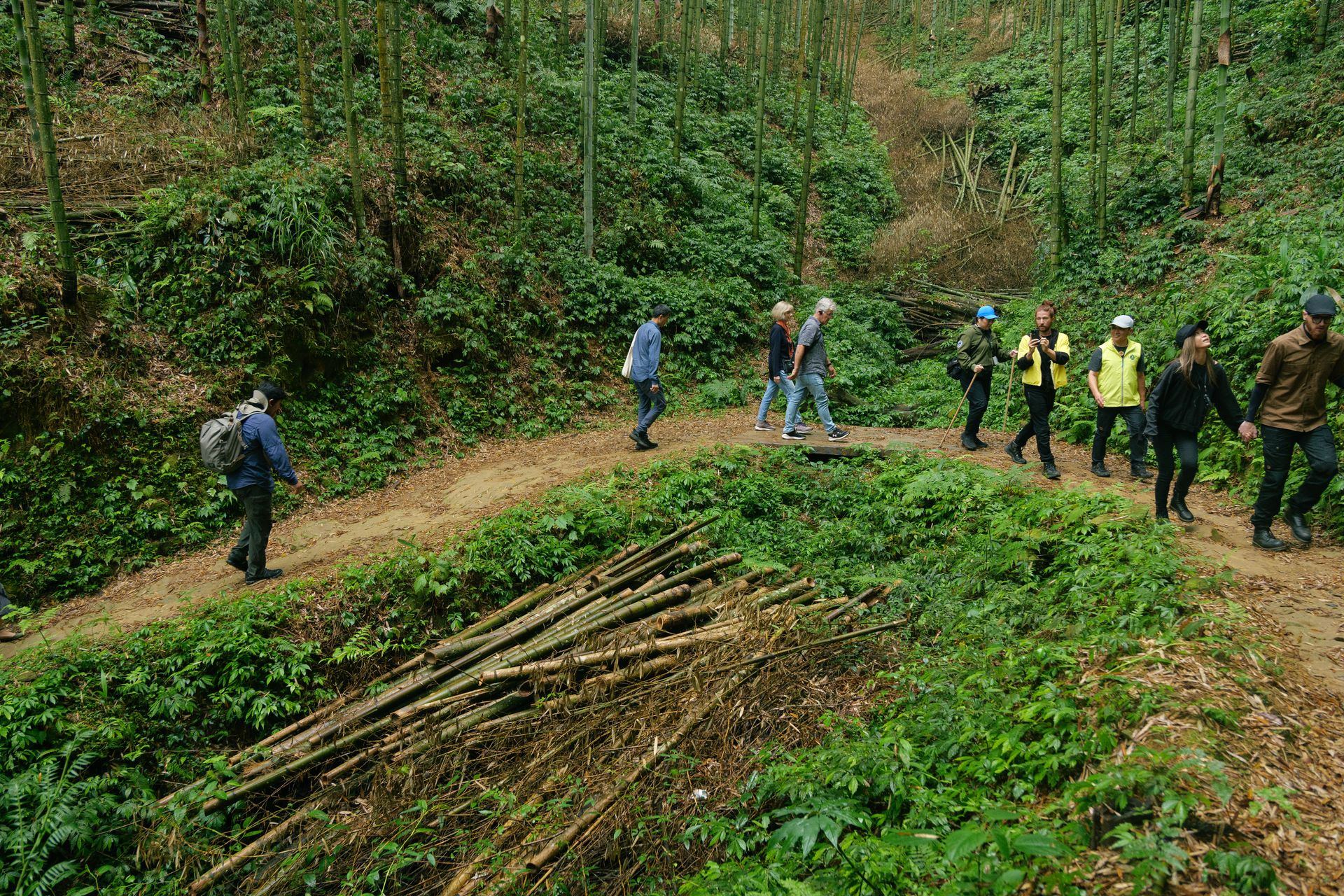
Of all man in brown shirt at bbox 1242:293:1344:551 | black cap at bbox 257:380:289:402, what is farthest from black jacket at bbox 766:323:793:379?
black cap at bbox 257:380:289:402

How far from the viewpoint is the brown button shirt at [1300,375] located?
536 centimetres

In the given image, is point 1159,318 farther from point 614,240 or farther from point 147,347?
point 147,347

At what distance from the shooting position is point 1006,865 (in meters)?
2.66

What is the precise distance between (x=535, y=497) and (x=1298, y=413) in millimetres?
6955

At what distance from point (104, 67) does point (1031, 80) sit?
27.1 m

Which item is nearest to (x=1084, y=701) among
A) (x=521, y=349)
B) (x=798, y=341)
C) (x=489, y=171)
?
(x=798, y=341)

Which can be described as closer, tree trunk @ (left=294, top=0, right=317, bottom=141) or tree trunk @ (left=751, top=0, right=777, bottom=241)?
tree trunk @ (left=294, top=0, right=317, bottom=141)

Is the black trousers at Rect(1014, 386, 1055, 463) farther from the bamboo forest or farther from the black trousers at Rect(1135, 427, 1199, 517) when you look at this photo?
the black trousers at Rect(1135, 427, 1199, 517)

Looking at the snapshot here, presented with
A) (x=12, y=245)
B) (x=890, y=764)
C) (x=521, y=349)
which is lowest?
(x=890, y=764)

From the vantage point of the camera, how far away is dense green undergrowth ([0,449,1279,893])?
3.17 metres

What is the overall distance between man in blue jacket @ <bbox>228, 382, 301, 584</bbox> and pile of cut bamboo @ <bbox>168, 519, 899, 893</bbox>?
1.73m

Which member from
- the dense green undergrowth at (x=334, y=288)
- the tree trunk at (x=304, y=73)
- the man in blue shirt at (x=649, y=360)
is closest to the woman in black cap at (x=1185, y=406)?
the man in blue shirt at (x=649, y=360)

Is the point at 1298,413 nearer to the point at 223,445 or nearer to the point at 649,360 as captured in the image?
the point at 649,360

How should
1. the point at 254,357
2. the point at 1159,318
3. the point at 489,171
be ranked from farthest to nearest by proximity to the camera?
the point at 489,171, the point at 1159,318, the point at 254,357
